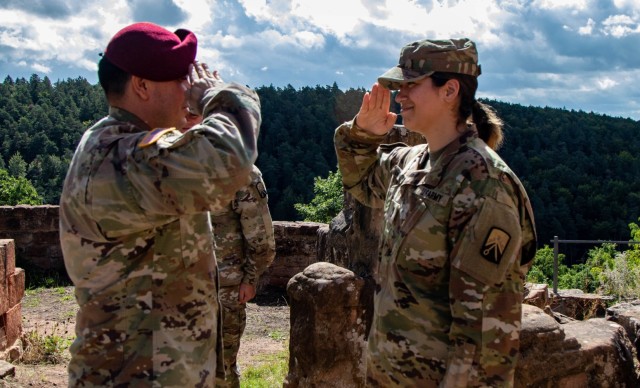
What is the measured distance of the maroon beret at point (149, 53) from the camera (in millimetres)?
2070

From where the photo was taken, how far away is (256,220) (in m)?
4.12

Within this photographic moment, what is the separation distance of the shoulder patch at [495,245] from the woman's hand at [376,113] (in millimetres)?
725

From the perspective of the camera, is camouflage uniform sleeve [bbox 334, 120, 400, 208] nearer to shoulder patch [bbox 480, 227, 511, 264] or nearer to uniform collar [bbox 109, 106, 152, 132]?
shoulder patch [bbox 480, 227, 511, 264]

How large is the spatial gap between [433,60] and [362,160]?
59 cm

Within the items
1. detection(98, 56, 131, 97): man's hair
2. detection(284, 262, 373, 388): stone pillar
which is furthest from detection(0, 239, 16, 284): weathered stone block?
detection(98, 56, 131, 97): man's hair

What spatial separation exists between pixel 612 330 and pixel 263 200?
80.4 inches

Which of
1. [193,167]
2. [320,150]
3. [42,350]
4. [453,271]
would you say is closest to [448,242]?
[453,271]

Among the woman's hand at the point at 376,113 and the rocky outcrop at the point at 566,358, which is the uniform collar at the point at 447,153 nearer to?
the woman's hand at the point at 376,113

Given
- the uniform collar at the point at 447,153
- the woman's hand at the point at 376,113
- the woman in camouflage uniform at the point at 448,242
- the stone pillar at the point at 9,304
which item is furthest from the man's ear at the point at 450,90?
the stone pillar at the point at 9,304

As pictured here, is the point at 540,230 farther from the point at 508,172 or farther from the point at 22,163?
the point at 508,172

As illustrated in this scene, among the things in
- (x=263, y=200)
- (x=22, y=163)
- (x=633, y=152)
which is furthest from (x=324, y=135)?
(x=263, y=200)

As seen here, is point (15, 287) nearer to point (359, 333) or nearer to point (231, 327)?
point (231, 327)

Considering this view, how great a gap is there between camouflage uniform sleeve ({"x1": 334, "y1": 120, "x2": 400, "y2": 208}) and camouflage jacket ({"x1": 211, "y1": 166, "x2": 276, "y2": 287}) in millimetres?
1286

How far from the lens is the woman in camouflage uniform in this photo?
7.06 feet
